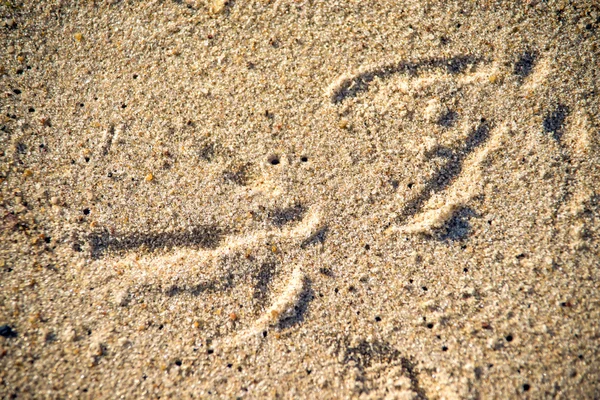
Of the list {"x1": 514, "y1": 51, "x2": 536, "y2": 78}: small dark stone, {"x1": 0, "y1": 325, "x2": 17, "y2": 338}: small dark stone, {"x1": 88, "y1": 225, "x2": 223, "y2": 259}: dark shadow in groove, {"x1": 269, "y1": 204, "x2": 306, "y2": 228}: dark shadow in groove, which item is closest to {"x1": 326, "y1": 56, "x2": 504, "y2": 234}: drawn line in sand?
{"x1": 514, "y1": 51, "x2": 536, "y2": 78}: small dark stone

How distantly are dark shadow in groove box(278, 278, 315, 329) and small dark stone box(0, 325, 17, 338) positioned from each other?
1130mm

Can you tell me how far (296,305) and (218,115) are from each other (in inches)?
38.0

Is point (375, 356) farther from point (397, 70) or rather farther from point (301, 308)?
point (397, 70)

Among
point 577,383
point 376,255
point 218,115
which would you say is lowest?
point 577,383

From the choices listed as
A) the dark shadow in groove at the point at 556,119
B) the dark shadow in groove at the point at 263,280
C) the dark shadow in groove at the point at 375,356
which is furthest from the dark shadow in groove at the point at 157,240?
the dark shadow in groove at the point at 556,119

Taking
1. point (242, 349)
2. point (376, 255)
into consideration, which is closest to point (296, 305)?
point (242, 349)

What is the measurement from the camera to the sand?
1743 millimetres

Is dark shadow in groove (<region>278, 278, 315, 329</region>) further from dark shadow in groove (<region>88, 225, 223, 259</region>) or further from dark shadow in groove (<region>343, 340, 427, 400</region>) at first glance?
dark shadow in groove (<region>88, 225, 223, 259</region>)

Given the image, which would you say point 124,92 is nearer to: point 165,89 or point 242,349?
point 165,89

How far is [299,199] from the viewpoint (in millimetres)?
1926

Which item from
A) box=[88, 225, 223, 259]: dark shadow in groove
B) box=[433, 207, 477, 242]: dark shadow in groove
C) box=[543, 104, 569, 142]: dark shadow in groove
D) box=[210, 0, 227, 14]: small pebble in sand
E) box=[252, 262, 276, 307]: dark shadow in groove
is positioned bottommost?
box=[433, 207, 477, 242]: dark shadow in groove

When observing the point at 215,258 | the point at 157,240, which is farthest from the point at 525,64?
the point at 157,240

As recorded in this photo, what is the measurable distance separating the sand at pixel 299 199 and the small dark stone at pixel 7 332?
0.5 inches

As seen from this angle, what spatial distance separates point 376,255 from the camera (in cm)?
187
